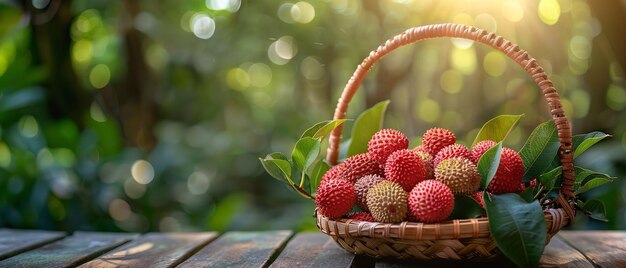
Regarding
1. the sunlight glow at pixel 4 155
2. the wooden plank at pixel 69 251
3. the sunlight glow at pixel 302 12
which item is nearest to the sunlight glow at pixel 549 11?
the sunlight glow at pixel 302 12

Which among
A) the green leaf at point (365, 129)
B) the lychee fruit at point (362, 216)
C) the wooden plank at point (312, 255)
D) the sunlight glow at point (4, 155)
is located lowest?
the wooden plank at point (312, 255)

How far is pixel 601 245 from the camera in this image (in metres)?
1.07

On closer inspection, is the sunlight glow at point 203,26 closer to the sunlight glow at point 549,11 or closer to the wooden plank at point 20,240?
the sunlight glow at point 549,11

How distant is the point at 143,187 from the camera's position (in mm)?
2135

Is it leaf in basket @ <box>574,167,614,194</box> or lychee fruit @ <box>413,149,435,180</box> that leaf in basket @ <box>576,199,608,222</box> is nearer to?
leaf in basket @ <box>574,167,614,194</box>

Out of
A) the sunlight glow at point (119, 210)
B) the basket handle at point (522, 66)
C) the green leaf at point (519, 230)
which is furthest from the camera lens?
the sunlight glow at point (119, 210)

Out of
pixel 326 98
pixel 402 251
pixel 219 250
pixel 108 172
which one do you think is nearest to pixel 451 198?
pixel 402 251

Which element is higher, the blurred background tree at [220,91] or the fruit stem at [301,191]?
the blurred background tree at [220,91]

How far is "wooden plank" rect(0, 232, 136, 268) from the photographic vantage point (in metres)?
1.00

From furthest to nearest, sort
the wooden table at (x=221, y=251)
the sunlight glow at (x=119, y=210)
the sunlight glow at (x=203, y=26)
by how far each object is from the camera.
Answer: the sunlight glow at (x=203, y=26)
the sunlight glow at (x=119, y=210)
the wooden table at (x=221, y=251)

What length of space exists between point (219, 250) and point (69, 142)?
1.09 metres

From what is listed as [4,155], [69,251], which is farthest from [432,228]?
[4,155]

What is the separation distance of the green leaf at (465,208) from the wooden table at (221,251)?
0.31 feet

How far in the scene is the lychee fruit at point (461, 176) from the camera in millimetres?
837
